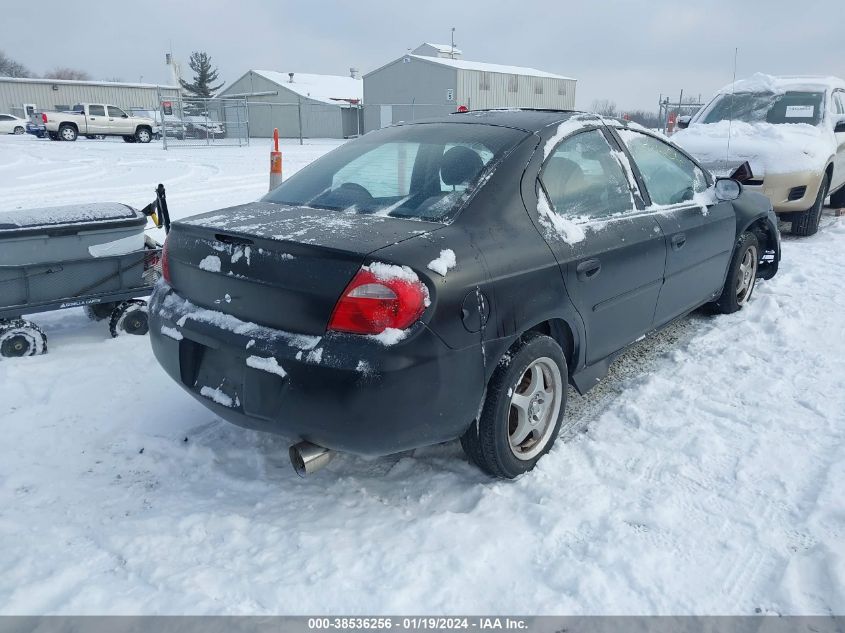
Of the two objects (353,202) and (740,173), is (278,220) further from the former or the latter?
(740,173)

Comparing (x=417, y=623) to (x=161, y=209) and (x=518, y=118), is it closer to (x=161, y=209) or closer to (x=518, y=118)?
(x=518, y=118)

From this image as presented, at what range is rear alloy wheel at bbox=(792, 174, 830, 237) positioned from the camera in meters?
7.65

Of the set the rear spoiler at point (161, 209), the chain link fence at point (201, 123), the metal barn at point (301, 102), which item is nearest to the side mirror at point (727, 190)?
the rear spoiler at point (161, 209)

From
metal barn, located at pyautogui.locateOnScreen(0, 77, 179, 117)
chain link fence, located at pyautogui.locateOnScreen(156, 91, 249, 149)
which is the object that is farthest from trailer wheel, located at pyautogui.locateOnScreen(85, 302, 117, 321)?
metal barn, located at pyautogui.locateOnScreen(0, 77, 179, 117)

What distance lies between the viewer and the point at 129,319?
4426 millimetres

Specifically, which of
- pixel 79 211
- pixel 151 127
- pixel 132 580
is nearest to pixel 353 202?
pixel 132 580

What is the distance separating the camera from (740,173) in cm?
689

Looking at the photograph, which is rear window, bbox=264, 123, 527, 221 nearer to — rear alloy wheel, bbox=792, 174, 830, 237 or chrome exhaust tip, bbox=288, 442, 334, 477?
chrome exhaust tip, bbox=288, 442, 334, 477

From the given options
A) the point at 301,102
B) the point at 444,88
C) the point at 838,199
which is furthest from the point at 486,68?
the point at 838,199

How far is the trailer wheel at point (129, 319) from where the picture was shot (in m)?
4.40

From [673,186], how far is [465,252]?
218 centimetres

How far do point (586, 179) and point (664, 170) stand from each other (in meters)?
1.04

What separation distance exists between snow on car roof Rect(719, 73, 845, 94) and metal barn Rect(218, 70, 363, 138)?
2568 cm

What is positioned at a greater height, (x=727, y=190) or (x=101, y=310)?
(x=727, y=190)
